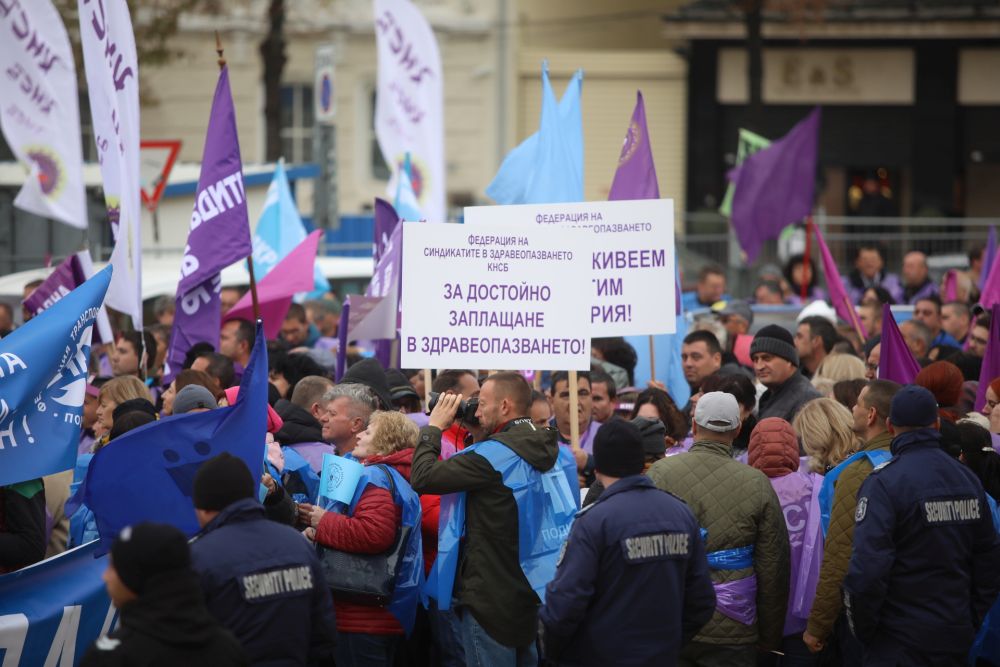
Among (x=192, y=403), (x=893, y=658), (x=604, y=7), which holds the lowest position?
(x=893, y=658)

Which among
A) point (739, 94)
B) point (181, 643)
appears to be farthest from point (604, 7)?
point (181, 643)

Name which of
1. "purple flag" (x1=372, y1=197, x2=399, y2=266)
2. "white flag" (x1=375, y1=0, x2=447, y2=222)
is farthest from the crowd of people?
"white flag" (x1=375, y1=0, x2=447, y2=222)

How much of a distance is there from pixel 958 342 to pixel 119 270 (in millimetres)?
6577

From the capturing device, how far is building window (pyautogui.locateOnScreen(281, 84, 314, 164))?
31.4m

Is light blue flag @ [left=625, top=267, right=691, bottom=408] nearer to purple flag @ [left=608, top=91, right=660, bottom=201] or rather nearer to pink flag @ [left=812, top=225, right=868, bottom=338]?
purple flag @ [left=608, top=91, right=660, bottom=201]

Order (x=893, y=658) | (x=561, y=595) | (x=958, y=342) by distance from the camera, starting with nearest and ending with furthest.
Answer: (x=561, y=595) < (x=893, y=658) < (x=958, y=342)

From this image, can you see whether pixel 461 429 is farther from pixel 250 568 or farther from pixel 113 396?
pixel 250 568

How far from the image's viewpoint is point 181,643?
4652 millimetres

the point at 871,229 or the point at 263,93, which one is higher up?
the point at 263,93

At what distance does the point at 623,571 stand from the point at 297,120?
26.6m

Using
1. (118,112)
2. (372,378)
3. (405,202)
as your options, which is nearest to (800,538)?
(372,378)

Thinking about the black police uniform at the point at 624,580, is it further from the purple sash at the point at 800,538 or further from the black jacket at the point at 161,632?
the black jacket at the point at 161,632

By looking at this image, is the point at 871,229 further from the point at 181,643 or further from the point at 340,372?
the point at 181,643

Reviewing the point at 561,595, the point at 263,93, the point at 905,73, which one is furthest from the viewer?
the point at 263,93
